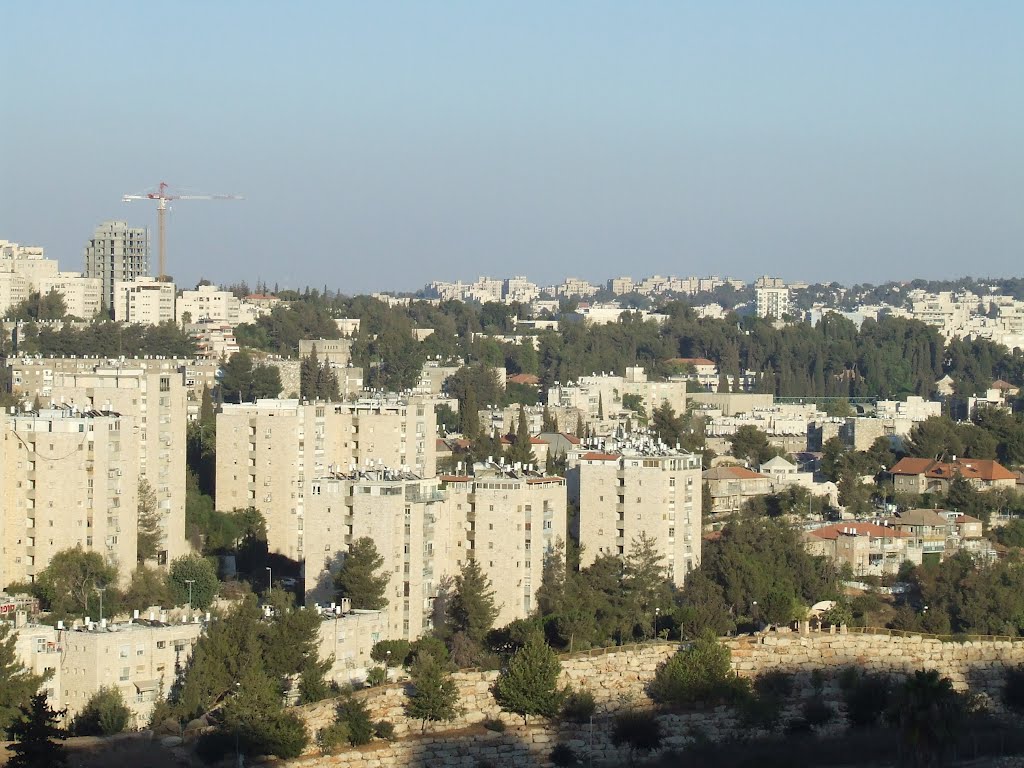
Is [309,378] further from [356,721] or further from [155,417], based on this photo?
[356,721]

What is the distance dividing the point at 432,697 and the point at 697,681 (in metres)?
3.07

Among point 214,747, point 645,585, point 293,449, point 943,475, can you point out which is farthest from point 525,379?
point 214,747

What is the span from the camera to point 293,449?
109 feet

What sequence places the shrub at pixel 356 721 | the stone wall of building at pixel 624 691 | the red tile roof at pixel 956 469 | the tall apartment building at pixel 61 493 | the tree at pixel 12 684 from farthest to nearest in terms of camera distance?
1. the red tile roof at pixel 956 469
2. the tall apartment building at pixel 61 493
3. the stone wall of building at pixel 624 691
4. the shrub at pixel 356 721
5. the tree at pixel 12 684

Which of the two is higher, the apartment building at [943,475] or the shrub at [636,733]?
the apartment building at [943,475]

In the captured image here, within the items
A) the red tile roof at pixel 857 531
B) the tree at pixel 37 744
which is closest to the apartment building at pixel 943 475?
the red tile roof at pixel 857 531

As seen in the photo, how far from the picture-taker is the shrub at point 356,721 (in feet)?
75.8

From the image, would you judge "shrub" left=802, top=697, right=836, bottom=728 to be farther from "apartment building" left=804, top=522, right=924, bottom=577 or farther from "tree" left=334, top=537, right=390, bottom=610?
"apartment building" left=804, top=522, right=924, bottom=577

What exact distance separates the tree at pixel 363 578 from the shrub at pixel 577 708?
114 inches

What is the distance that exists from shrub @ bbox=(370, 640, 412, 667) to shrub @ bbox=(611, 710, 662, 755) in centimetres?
251

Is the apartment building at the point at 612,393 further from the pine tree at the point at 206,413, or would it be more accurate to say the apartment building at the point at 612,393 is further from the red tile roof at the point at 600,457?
the red tile roof at the point at 600,457

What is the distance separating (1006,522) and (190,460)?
1309 cm

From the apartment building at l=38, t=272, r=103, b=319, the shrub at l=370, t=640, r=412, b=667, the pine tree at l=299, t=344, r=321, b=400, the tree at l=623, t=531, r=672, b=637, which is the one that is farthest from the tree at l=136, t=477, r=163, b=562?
the apartment building at l=38, t=272, r=103, b=319

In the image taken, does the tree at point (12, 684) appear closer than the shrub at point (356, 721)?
Yes
